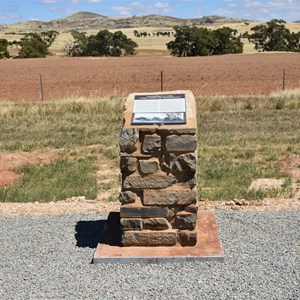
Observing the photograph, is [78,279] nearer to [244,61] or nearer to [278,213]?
[278,213]

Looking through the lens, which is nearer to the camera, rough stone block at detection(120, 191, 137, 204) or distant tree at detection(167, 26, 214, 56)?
rough stone block at detection(120, 191, 137, 204)

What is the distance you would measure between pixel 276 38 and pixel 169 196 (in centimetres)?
7290

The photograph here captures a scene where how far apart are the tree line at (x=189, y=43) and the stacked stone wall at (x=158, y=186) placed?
6077 centimetres

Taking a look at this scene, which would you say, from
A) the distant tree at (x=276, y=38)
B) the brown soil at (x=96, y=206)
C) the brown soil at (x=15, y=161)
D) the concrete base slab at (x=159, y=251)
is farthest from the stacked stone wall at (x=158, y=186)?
the distant tree at (x=276, y=38)

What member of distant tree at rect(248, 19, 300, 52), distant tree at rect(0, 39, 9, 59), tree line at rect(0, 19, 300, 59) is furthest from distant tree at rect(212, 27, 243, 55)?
distant tree at rect(0, 39, 9, 59)

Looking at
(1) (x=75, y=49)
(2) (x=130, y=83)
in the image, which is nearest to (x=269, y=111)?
(2) (x=130, y=83)

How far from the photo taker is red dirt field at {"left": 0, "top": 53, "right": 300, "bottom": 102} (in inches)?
1203

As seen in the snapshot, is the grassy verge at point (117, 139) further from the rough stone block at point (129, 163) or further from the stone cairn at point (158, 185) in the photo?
the rough stone block at point (129, 163)

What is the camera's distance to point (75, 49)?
76125mm

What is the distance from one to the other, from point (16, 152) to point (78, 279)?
349 inches

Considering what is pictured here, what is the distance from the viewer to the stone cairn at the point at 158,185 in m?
6.51

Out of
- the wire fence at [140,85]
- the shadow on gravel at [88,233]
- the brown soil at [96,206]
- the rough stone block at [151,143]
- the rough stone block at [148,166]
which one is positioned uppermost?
the rough stone block at [151,143]

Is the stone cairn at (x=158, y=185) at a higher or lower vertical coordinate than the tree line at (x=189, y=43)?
higher

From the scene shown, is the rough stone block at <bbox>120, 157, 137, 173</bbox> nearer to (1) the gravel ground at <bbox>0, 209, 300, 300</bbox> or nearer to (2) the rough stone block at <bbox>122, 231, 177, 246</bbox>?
(2) the rough stone block at <bbox>122, 231, 177, 246</bbox>
